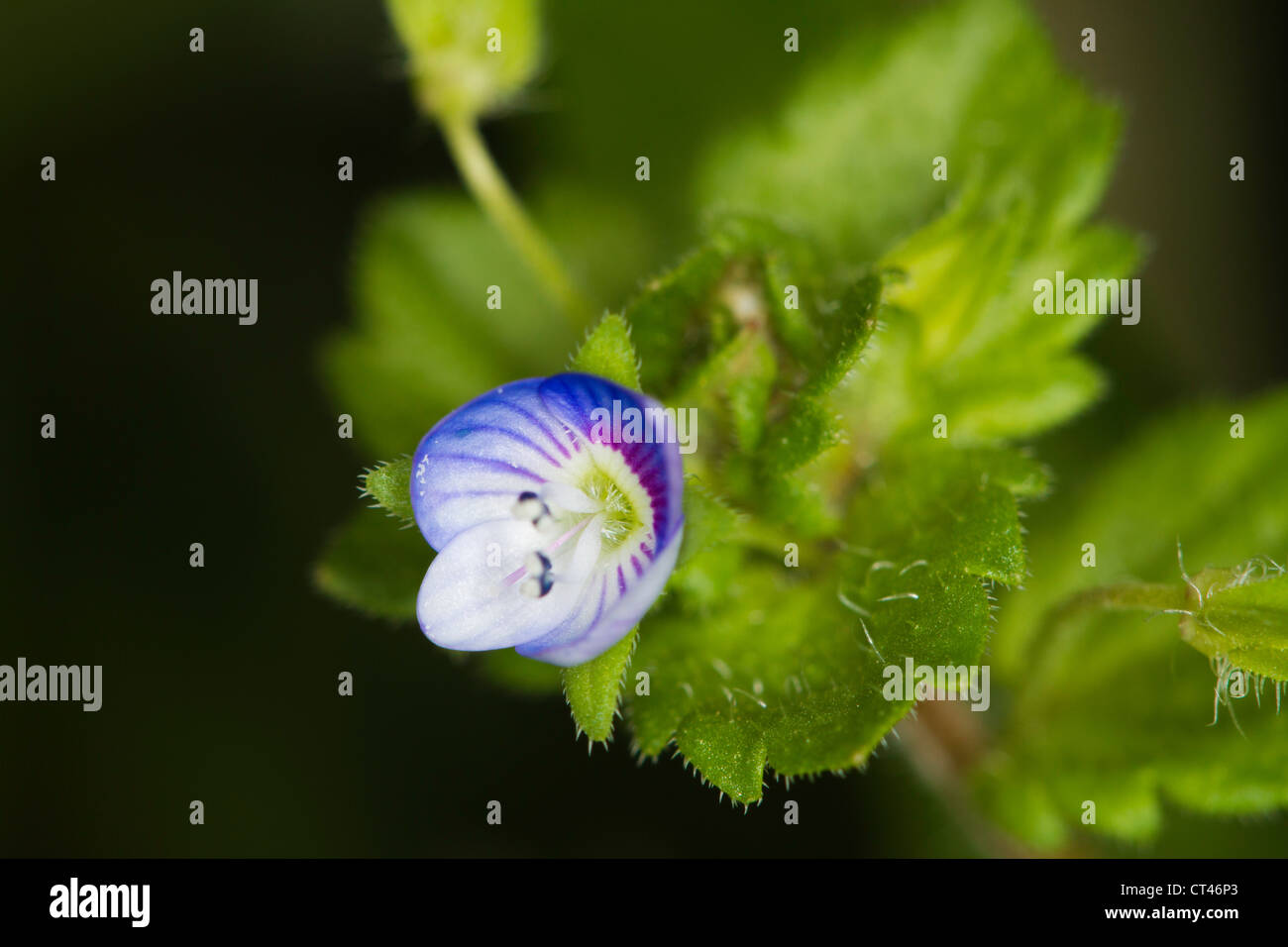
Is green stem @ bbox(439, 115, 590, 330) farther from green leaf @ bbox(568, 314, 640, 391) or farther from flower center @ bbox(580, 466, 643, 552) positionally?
green leaf @ bbox(568, 314, 640, 391)

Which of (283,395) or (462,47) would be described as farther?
(283,395)

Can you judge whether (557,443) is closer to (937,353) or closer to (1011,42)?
(937,353)

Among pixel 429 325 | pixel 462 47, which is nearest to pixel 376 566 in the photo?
pixel 429 325

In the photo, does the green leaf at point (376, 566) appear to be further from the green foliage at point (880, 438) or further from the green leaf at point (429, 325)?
the green leaf at point (429, 325)

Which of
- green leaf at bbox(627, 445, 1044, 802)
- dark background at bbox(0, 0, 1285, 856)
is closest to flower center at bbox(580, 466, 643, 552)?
green leaf at bbox(627, 445, 1044, 802)

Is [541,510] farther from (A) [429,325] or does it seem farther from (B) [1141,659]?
(B) [1141,659]

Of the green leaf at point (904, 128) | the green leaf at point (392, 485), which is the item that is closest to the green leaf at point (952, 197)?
the green leaf at point (904, 128)
